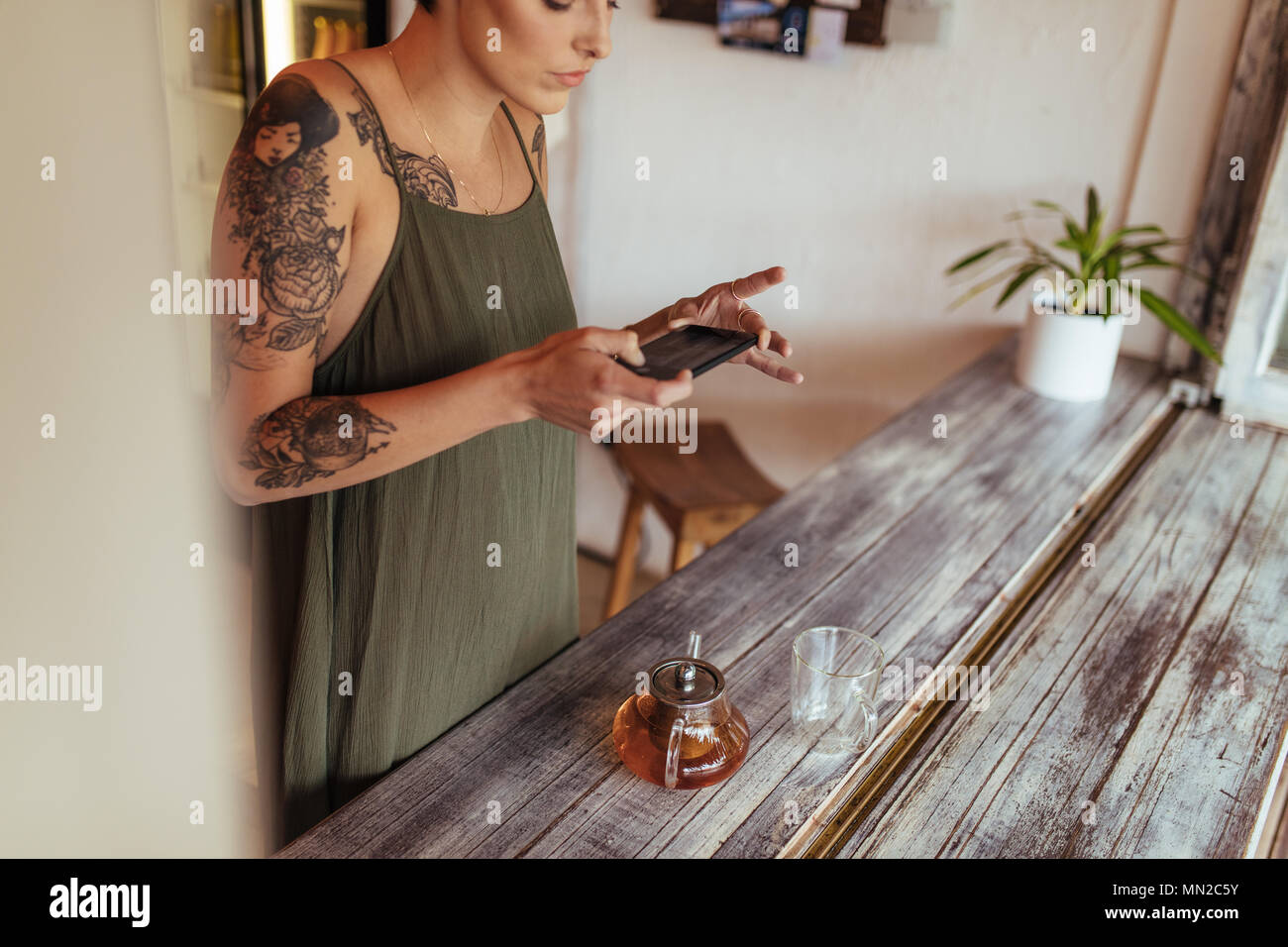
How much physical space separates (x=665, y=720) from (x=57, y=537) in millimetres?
680

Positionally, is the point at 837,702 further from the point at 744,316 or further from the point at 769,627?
the point at 744,316

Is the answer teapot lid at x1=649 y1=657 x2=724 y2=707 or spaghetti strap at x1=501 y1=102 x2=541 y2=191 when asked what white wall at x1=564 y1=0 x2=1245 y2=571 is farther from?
teapot lid at x1=649 y1=657 x2=724 y2=707

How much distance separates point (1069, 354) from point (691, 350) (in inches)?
51.9

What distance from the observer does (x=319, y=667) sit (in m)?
1.15

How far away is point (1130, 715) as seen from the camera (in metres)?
1.17

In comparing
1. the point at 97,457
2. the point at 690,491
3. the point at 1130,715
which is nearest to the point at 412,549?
the point at 97,457

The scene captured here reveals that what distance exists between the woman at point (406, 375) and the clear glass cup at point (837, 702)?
0.33m

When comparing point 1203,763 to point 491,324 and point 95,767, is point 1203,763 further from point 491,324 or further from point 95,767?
point 95,767

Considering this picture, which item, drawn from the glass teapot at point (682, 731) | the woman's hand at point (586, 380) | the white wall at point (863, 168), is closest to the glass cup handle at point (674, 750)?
the glass teapot at point (682, 731)

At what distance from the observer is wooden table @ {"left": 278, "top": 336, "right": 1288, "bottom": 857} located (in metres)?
0.97

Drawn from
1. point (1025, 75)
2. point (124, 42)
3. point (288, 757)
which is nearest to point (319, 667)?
point (288, 757)

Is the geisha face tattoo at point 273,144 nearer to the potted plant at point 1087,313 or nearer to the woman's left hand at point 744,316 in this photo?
the woman's left hand at point 744,316

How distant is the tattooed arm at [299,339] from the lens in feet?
2.92

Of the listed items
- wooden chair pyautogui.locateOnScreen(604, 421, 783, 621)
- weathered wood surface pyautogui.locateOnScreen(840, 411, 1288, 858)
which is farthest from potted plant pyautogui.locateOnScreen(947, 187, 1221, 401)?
wooden chair pyautogui.locateOnScreen(604, 421, 783, 621)
